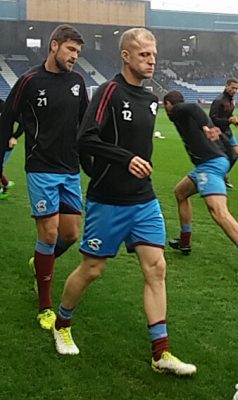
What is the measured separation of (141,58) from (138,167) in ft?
2.26

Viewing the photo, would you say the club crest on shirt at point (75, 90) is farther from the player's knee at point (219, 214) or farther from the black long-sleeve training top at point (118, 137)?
the player's knee at point (219, 214)

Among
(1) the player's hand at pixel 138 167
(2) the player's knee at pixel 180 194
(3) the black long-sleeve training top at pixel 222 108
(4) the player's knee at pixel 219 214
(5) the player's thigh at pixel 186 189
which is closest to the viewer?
(1) the player's hand at pixel 138 167

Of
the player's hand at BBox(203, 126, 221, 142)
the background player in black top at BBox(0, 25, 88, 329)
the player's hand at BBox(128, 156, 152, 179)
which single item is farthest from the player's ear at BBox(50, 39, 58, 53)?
the player's hand at BBox(203, 126, 221, 142)

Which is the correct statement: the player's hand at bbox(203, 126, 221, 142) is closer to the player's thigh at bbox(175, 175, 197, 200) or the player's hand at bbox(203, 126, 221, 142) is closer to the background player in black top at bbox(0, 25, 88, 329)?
the player's thigh at bbox(175, 175, 197, 200)

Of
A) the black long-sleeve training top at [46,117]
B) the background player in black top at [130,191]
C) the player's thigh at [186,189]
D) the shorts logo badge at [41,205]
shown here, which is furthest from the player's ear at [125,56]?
the player's thigh at [186,189]

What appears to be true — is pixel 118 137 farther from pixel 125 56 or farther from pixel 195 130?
pixel 195 130

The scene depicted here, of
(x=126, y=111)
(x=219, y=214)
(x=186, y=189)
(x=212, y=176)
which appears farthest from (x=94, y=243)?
(x=186, y=189)

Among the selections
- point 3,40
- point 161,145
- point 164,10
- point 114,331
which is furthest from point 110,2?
point 114,331

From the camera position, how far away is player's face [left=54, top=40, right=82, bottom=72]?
4.95m

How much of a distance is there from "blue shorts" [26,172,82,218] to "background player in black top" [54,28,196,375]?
0.69 meters

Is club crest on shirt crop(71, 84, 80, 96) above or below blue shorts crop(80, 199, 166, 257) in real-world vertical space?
above

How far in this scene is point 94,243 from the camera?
4375mm

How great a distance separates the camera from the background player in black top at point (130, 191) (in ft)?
13.8

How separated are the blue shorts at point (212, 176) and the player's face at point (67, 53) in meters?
2.08
